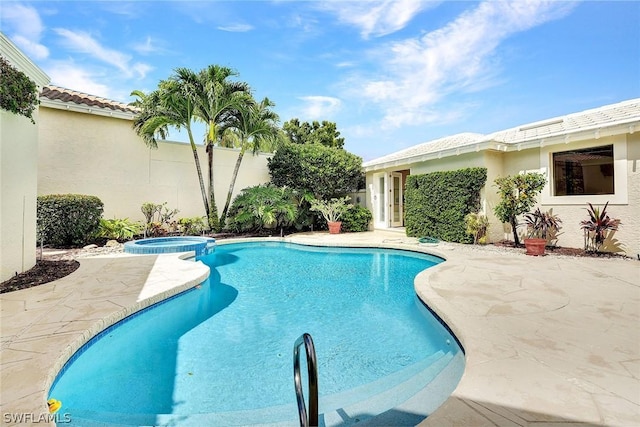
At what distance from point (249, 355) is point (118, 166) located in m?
12.6

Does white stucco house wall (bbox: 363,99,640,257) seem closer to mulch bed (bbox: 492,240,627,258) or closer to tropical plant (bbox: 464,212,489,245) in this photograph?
mulch bed (bbox: 492,240,627,258)

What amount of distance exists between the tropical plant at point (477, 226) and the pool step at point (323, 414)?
8563mm

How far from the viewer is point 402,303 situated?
→ 575cm

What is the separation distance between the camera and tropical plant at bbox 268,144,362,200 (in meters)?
15.3

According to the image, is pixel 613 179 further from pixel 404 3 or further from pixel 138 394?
pixel 138 394

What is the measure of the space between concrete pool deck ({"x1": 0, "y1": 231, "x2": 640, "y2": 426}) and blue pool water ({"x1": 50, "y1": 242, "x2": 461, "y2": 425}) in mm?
330

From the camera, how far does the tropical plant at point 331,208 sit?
588 inches

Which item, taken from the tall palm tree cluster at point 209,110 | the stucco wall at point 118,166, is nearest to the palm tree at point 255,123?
the tall palm tree cluster at point 209,110

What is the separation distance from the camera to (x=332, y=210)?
49.6 ft

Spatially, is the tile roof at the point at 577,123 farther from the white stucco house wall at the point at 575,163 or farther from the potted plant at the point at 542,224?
the potted plant at the point at 542,224

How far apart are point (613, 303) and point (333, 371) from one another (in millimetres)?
4463

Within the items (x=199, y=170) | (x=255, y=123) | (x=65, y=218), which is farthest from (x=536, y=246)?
(x=65, y=218)

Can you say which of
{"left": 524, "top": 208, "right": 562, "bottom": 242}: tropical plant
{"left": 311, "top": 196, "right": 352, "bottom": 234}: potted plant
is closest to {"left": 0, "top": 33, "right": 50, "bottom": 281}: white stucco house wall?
{"left": 311, "top": 196, "right": 352, "bottom": 234}: potted plant

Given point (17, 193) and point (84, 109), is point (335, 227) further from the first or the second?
point (84, 109)
